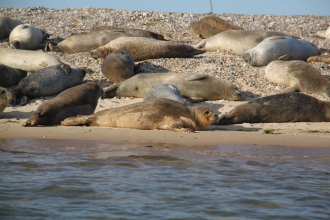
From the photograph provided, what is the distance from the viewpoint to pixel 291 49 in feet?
38.4

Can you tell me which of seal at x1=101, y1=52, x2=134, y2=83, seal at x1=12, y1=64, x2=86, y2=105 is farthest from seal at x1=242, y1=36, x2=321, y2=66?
seal at x1=12, y1=64, x2=86, y2=105

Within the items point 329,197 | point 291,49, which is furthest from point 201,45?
point 329,197

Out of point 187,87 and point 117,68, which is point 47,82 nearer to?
point 117,68

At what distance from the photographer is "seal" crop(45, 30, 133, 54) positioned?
12336mm

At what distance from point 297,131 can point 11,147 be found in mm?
3285

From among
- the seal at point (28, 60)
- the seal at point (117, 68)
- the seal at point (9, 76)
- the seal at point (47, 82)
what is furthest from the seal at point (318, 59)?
the seal at point (9, 76)

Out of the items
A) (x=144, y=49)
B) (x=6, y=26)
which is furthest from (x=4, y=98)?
(x=6, y=26)

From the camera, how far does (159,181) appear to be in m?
5.11

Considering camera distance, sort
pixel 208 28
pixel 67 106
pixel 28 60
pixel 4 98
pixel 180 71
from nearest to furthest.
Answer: pixel 67 106 → pixel 4 98 → pixel 180 71 → pixel 28 60 → pixel 208 28

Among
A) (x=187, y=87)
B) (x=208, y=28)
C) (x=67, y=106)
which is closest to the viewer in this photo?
(x=67, y=106)

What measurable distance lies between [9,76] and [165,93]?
2682mm

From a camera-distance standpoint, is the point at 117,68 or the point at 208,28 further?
the point at 208,28

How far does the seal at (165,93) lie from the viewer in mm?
8719

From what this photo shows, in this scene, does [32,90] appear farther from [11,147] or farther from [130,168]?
[130,168]
